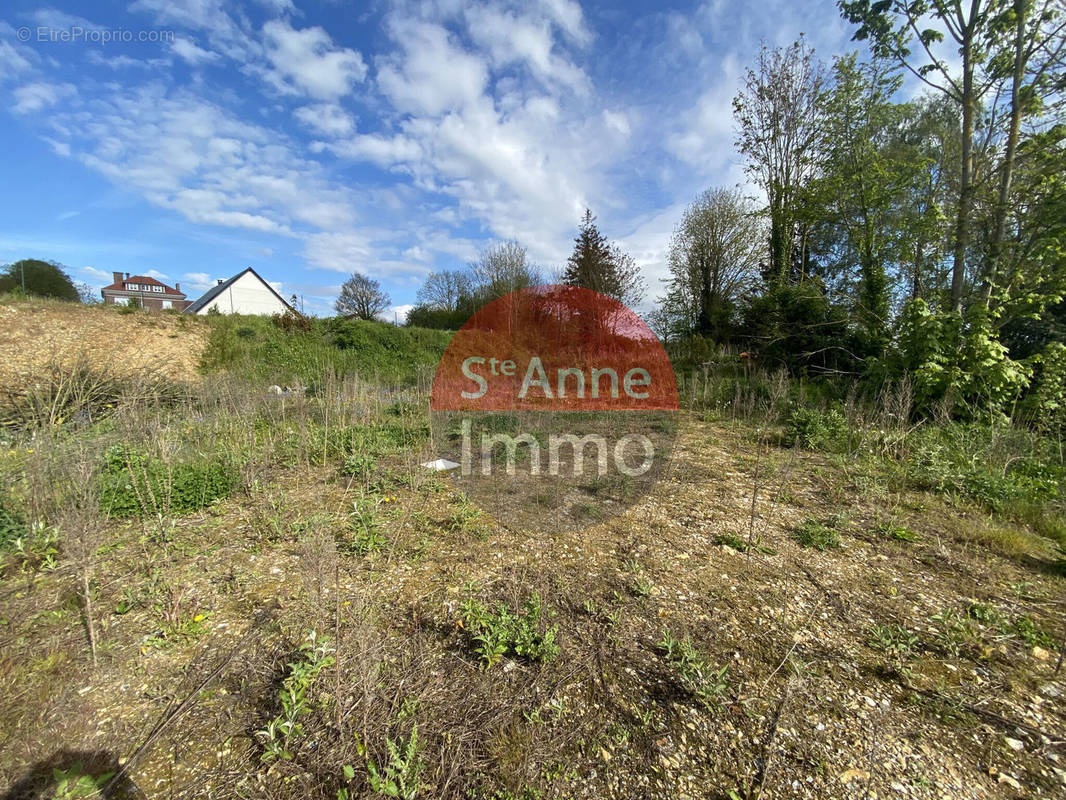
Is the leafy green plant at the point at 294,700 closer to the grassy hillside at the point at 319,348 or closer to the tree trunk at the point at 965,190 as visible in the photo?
the grassy hillside at the point at 319,348

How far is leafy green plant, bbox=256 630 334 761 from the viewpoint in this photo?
1345mm

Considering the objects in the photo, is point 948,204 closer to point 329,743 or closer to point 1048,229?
point 1048,229

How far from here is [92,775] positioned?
4.18 feet

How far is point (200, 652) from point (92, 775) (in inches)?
21.6

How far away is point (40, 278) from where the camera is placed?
13.5 meters

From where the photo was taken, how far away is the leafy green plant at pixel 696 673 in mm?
1582

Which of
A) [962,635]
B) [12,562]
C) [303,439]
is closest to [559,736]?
[962,635]

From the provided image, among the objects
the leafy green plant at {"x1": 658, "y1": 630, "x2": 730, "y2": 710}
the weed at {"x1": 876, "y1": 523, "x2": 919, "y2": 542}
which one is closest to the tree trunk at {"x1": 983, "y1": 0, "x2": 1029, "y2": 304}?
the weed at {"x1": 876, "y1": 523, "x2": 919, "y2": 542}

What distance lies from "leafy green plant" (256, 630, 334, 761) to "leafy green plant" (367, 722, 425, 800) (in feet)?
1.07

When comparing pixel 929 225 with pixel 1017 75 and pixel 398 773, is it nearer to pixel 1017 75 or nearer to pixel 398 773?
pixel 1017 75

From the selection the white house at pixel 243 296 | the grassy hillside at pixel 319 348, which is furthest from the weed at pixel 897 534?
the white house at pixel 243 296

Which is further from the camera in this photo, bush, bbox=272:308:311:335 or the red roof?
the red roof

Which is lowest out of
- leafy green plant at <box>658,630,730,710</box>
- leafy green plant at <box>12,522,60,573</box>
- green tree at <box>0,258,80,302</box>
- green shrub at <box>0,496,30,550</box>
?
leafy green plant at <box>658,630,730,710</box>

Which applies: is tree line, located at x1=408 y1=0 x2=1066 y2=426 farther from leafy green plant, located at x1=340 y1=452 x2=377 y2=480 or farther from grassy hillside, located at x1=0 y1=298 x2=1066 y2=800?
leafy green plant, located at x1=340 y1=452 x2=377 y2=480
